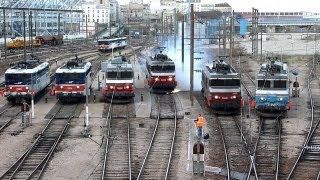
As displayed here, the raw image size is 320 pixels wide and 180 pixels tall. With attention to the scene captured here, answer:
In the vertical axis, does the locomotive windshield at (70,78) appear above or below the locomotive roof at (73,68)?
below

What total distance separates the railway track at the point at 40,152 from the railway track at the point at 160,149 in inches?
154

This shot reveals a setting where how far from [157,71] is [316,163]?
19.4 m

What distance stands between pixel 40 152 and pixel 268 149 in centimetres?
959

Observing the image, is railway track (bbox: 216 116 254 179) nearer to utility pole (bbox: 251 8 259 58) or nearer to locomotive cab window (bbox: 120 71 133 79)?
locomotive cab window (bbox: 120 71 133 79)

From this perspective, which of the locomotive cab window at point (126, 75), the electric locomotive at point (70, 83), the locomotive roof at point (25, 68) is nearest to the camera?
the locomotive roof at point (25, 68)

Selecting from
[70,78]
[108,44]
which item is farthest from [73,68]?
[108,44]

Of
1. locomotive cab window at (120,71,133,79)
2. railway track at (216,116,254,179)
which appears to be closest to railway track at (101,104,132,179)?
locomotive cab window at (120,71,133,79)

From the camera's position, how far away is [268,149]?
25672mm

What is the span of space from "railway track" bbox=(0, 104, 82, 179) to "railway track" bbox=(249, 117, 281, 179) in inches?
319

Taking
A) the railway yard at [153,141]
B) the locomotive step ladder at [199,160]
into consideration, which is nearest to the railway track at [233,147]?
the railway yard at [153,141]

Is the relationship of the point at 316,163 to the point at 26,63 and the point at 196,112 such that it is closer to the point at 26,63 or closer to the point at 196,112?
the point at 196,112

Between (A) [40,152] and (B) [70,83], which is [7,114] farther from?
(A) [40,152]

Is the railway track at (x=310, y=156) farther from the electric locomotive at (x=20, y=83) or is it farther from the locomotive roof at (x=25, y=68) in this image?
the locomotive roof at (x=25, y=68)

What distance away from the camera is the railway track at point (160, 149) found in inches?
863
